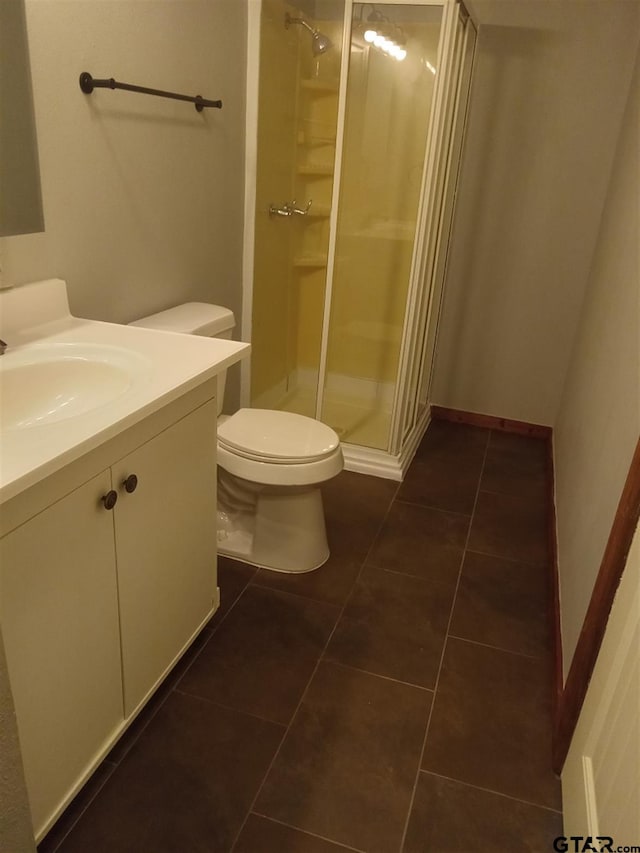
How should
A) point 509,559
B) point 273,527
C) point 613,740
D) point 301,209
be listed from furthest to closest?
1. point 301,209
2. point 509,559
3. point 273,527
4. point 613,740

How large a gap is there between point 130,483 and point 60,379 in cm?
37

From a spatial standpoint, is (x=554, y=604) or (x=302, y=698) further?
(x=554, y=604)

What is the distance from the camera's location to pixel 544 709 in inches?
69.5

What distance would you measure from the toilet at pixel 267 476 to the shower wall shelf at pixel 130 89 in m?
0.66

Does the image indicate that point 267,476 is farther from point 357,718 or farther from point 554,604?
point 554,604

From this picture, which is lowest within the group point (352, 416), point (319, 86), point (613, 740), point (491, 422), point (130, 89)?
point (491, 422)

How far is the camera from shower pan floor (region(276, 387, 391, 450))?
9.98 feet

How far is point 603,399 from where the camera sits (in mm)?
1967

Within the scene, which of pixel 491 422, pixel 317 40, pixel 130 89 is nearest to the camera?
pixel 130 89

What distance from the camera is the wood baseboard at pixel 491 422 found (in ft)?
11.4

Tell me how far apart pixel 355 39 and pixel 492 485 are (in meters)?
1.97

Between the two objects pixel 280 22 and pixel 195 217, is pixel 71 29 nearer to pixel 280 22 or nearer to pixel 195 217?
pixel 195 217

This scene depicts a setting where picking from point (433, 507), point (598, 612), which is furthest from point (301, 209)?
point (598, 612)

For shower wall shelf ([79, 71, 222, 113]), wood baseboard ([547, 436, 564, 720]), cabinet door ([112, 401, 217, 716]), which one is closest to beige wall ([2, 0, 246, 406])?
shower wall shelf ([79, 71, 222, 113])
